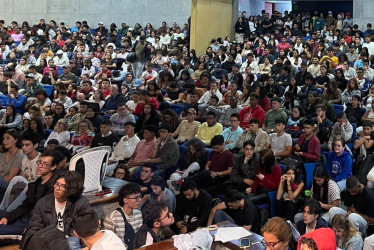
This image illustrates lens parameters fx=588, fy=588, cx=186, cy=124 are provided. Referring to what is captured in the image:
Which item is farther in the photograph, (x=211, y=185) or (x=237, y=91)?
(x=237, y=91)

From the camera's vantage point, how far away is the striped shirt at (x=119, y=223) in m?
4.93

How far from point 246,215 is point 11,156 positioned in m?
2.84

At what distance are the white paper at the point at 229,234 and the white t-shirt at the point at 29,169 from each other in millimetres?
2429

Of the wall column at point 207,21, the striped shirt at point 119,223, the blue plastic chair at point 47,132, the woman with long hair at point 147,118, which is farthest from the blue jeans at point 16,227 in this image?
the wall column at point 207,21

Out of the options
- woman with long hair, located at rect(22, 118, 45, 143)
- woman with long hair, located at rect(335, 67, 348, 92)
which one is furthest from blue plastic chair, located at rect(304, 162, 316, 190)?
woman with long hair, located at rect(335, 67, 348, 92)

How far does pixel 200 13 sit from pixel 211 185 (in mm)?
9596

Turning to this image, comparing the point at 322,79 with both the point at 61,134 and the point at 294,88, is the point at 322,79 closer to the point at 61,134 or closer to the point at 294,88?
the point at 294,88

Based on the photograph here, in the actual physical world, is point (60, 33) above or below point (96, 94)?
above

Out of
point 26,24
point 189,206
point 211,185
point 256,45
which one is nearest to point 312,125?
point 211,185

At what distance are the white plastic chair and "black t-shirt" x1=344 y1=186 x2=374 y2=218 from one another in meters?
2.66

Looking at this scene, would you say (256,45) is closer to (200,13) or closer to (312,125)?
(200,13)

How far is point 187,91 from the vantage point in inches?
455

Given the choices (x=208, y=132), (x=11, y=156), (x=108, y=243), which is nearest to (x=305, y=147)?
(x=208, y=132)

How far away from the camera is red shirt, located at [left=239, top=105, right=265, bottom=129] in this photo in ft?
31.0
